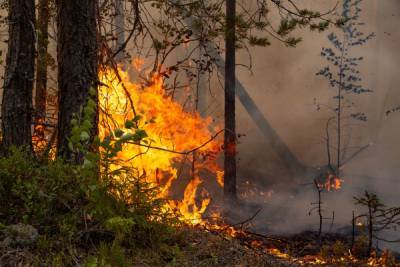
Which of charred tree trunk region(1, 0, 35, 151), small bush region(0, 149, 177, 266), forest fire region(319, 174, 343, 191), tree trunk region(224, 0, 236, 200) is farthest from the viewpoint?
forest fire region(319, 174, 343, 191)

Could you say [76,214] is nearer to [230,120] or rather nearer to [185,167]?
[230,120]

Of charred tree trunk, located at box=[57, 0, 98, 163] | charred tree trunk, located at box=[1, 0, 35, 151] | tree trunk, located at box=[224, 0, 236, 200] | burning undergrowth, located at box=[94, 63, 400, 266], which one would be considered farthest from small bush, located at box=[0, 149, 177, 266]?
tree trunk, located at box=[224, 0, 236, 200]

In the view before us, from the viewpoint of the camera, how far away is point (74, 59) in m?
4.63

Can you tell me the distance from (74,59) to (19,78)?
0.82 metres


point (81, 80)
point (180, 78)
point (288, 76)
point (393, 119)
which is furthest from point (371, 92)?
point (81, 80)

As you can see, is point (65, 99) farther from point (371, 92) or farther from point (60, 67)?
point (371, 92)

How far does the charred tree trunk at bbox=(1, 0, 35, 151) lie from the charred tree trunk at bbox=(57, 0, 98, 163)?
0.57 m

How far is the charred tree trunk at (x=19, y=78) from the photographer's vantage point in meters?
4.99

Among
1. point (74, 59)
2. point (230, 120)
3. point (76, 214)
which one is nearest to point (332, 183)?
point (230, 120)

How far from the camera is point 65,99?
4668 millimetres

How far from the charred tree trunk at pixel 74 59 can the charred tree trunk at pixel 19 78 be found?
57cm

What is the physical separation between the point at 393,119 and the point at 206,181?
7408 millimetres

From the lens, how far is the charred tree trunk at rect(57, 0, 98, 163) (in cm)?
463

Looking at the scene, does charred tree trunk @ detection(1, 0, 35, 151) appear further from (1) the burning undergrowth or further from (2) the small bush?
(2) the small bush
